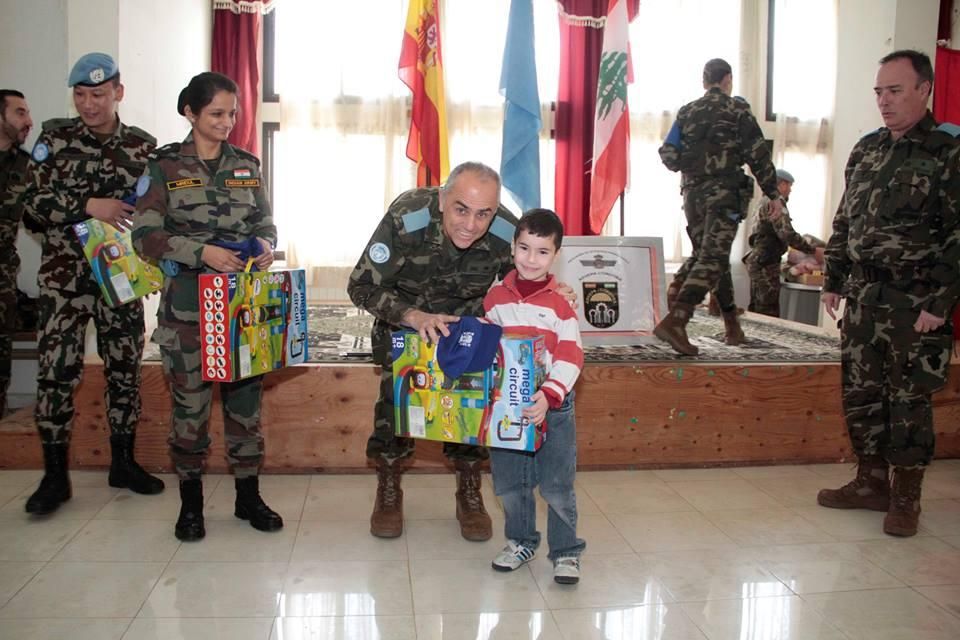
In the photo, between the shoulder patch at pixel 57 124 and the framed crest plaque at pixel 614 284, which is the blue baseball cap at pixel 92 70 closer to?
the shoulder patch at pixel 57 124

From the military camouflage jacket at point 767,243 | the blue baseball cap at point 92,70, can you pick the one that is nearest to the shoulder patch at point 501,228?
the blue baseball cap at point 92,70

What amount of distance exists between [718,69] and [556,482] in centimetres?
263

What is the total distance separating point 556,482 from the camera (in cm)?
214

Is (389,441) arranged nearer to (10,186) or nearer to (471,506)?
(471,506)

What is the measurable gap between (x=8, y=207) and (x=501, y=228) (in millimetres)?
2461

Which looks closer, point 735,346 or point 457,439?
point 457,439

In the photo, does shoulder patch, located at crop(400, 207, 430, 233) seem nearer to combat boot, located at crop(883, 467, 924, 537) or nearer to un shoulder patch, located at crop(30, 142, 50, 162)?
un shoulder patch, located at crop(30, 142, 50, 162)

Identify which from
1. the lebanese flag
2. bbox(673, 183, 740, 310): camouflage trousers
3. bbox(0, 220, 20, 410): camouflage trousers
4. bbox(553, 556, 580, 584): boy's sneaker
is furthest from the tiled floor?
the lebanese flag

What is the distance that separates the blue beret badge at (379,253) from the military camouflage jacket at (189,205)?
45 cm

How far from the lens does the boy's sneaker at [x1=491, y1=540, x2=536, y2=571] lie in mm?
2250

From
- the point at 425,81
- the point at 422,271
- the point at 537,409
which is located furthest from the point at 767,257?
the point at 537,409

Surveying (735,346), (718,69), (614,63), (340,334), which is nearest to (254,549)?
(340,334)

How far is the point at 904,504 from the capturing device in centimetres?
264

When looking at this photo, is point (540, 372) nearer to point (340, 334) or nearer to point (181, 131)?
point (340, 334)
